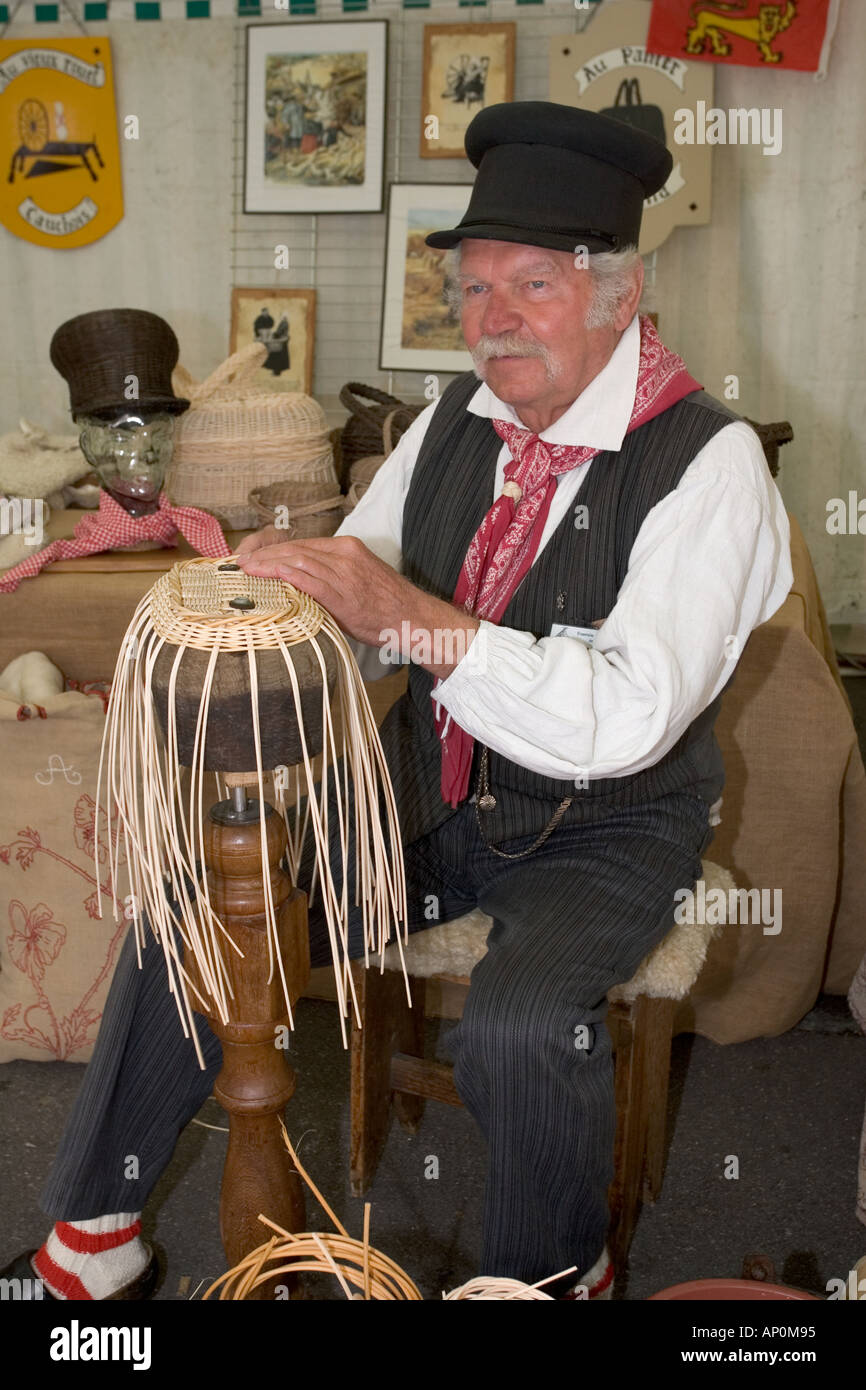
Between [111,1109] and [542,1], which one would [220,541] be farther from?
[542,1]

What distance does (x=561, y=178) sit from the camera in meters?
1.66

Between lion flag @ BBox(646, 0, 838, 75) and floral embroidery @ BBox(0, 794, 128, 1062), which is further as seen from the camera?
lion flag @ BBox(646, 0, 838, 75)

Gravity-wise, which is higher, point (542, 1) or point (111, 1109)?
point (542, 1)

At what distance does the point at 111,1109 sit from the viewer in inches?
66.5

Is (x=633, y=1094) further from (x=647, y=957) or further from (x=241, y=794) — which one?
(x=241, y=794)

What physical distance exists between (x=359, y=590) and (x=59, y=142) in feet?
12.4

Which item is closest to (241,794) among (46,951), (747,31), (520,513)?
(520,513)

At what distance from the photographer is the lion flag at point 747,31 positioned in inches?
159

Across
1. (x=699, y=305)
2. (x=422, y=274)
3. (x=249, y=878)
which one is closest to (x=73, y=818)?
(x=249, y=878)

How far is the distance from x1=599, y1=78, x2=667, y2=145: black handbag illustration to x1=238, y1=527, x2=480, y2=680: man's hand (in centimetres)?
320

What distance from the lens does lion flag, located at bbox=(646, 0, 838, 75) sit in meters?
4.05

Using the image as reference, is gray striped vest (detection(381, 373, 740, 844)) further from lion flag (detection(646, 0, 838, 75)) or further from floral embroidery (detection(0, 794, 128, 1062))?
lion flag (detection(646, 0, 838, 75))

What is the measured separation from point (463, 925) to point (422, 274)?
3099 millimetres

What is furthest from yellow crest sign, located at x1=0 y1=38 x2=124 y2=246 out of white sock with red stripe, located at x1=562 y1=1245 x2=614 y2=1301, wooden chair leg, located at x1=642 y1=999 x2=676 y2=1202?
white sock with red stripe, located at x1=562 y1=1245 x2=614 y2=1301
